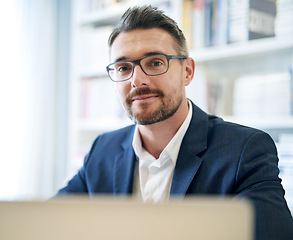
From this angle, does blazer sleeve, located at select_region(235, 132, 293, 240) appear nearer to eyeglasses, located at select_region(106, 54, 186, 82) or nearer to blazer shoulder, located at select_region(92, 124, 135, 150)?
eyeglasses, located at select_region(106, 54, 186, 82)

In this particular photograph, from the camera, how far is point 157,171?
3.89 ft

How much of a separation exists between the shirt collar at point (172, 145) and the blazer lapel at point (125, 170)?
0.03 metres

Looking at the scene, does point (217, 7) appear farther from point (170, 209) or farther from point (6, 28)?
point (170, 209)

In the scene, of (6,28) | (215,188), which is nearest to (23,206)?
(215,188)

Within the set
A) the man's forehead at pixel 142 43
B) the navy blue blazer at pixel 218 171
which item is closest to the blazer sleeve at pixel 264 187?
the navy blue blazer at pixel 218 171


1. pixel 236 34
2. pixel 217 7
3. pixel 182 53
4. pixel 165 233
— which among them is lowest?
pixel 165 233

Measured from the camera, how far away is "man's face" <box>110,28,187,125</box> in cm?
116

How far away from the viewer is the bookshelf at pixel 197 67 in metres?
1.68

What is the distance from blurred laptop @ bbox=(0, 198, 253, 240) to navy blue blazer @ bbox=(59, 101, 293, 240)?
43cm

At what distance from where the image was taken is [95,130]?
96.1 inches

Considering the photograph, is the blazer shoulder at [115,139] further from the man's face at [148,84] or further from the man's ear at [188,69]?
the man's ear at [188,69]

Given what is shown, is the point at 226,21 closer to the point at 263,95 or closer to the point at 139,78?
the point at 263,95

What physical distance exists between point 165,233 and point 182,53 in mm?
1032

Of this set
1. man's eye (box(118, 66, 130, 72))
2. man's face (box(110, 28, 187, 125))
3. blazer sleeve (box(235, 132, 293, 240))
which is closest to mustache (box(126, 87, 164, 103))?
man's face (box(110, 28, 187, 125))
